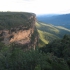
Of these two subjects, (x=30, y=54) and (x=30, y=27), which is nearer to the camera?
(x=30, y=54)

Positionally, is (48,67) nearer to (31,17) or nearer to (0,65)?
(0,65)

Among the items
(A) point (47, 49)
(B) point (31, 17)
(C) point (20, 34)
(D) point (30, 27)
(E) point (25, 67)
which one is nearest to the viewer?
(E) point (25, 67)

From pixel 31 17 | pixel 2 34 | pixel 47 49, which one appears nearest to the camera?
pixel 47 49

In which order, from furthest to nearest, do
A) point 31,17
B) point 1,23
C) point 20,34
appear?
1. point 31,17
2. point 20,34
3. point 1,23

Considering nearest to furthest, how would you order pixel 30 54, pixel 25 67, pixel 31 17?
pixel 25 67 < pixel 30 54 < pixel 31 17

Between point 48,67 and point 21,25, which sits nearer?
point 48,67

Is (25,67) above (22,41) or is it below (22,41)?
above

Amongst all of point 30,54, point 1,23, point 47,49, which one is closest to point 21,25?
point 1,23

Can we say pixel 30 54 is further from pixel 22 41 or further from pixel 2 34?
pixel 22 41

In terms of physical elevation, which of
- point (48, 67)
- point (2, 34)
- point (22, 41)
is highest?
point (48, 67)

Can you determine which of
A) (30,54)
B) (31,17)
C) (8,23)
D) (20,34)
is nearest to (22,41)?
(20,34)
